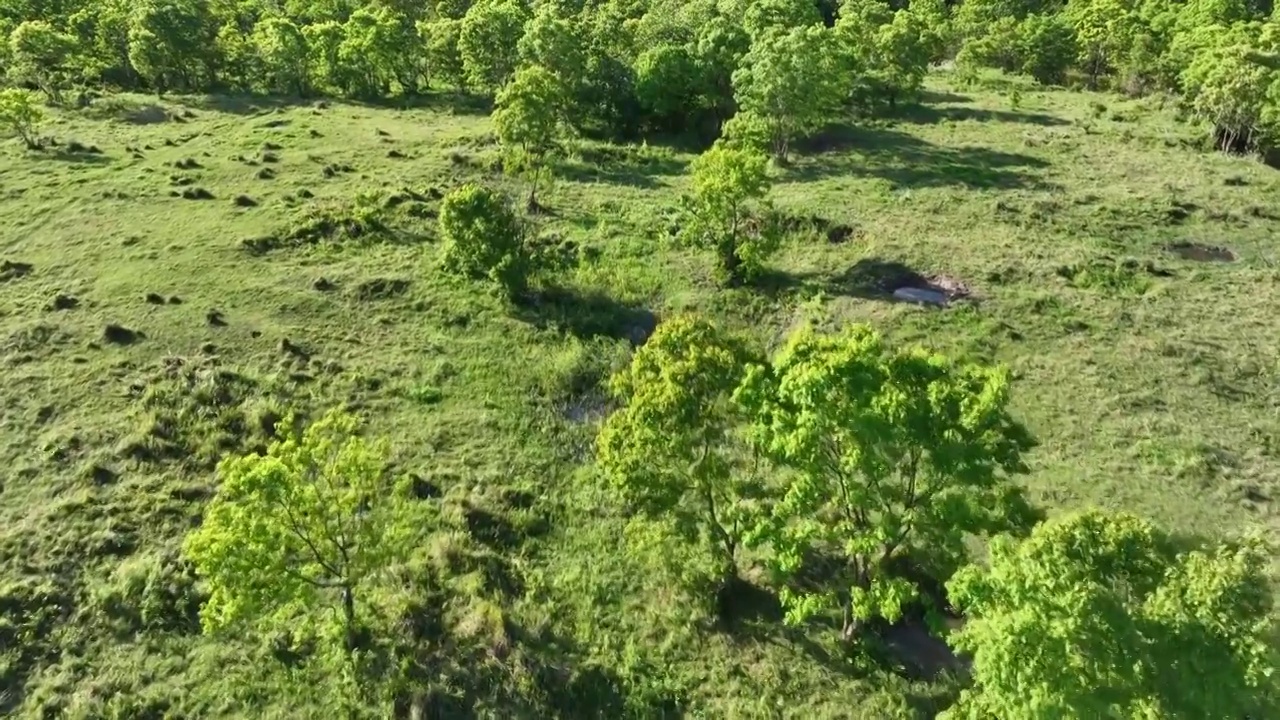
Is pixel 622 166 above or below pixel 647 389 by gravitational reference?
above

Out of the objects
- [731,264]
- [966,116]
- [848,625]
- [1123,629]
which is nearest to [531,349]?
[731,264]

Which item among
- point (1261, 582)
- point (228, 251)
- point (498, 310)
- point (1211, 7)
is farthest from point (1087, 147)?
point (228, 251)

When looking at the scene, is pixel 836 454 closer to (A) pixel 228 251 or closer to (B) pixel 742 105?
(A) pixel 228 251

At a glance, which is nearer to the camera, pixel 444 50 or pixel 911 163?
pixel 911 163

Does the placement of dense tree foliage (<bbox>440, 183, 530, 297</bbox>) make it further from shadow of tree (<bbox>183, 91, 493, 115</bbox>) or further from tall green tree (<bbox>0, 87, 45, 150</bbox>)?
tall green tree (<bbox>0, 87, 45, 150</bbox>)

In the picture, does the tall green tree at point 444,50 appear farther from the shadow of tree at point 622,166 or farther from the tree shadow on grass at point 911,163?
the tree shadow on grass at point 911,163

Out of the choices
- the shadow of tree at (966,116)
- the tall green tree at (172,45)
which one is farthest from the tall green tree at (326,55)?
the shadow of tree at (966,116)

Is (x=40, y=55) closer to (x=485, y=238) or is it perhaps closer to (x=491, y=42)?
(x=491, y=42)
